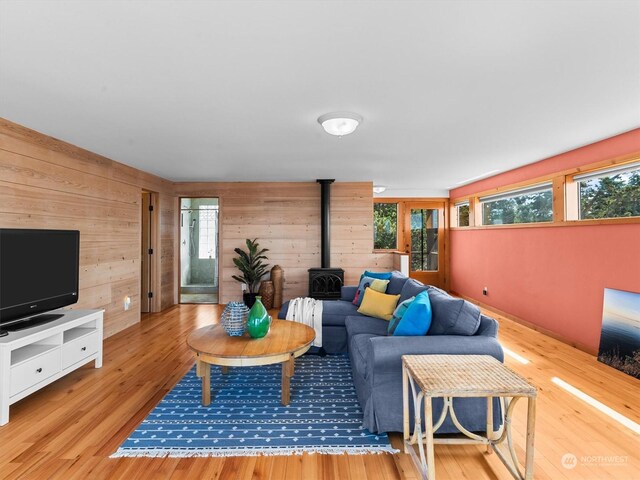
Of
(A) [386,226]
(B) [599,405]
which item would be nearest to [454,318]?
(B) [599,405]

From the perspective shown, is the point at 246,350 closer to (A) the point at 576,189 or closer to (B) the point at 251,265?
(B) the point at 251,265

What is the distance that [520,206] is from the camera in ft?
16.6

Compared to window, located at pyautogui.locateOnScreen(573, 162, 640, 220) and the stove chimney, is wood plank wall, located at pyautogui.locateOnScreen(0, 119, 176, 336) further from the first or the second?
window, located at pyautogui.locateOnScreen(573, 162, 640, 220)

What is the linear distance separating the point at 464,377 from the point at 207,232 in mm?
6591

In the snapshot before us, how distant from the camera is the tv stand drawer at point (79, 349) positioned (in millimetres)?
2746

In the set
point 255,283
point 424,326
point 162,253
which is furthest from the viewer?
point 255,283

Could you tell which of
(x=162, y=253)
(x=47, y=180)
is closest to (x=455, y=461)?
(x=47, y=180)

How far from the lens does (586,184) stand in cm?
387

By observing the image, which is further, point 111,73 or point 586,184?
point 586,184

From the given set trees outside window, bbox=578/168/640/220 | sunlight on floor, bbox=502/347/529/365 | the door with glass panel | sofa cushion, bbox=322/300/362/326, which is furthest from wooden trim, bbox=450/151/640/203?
sofa cushion, bbox=322/300/362/326

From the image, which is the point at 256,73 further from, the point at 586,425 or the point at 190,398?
the point at 586,425

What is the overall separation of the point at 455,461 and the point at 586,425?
109cm

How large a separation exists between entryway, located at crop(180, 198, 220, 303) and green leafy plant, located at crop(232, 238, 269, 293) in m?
1.33

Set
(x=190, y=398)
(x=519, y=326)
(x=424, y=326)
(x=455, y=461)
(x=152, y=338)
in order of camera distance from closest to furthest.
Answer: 1. (x=455, y=461)
2. (x=424, y=326)
3. (x=190, y=398)
4. (x=152, y=338)
5. (x=519, y=326)
